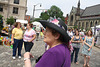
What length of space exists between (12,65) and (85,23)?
5947 centimetres

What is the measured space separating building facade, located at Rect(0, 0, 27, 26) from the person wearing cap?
30733 mm

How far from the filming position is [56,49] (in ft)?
3.91

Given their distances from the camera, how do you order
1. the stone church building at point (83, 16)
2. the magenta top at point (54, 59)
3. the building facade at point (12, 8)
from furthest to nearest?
1. the stone church building at point (83, 16)
2. the building facade at point (12, 8)
3. the magenta top at point (54, 59)

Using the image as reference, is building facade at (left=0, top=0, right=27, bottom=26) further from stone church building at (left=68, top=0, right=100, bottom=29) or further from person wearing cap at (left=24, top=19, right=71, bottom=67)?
stone church building at (left=68, top=0, right=100, bottom=29)

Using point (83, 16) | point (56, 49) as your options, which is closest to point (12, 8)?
point (56, 49)

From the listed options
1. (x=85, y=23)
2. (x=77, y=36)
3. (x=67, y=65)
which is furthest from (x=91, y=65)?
(x=85, y=23)

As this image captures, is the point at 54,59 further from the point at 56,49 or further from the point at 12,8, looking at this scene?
the point at 12,8

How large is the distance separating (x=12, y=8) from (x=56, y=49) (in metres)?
32.2

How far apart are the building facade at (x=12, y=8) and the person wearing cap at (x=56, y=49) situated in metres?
30.7

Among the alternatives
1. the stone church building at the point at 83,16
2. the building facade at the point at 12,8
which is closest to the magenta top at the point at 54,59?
the building facade at the point at 12,8

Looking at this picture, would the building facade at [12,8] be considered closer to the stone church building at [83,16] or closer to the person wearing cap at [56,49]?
the person wearing cap at [56,49]

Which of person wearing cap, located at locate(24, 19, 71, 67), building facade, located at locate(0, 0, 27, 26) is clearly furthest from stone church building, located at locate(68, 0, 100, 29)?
person wearing cap, located at locate(24, 19, 71, 67)

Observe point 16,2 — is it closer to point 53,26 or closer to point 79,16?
point 53,26

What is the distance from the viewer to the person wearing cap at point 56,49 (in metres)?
1.13
